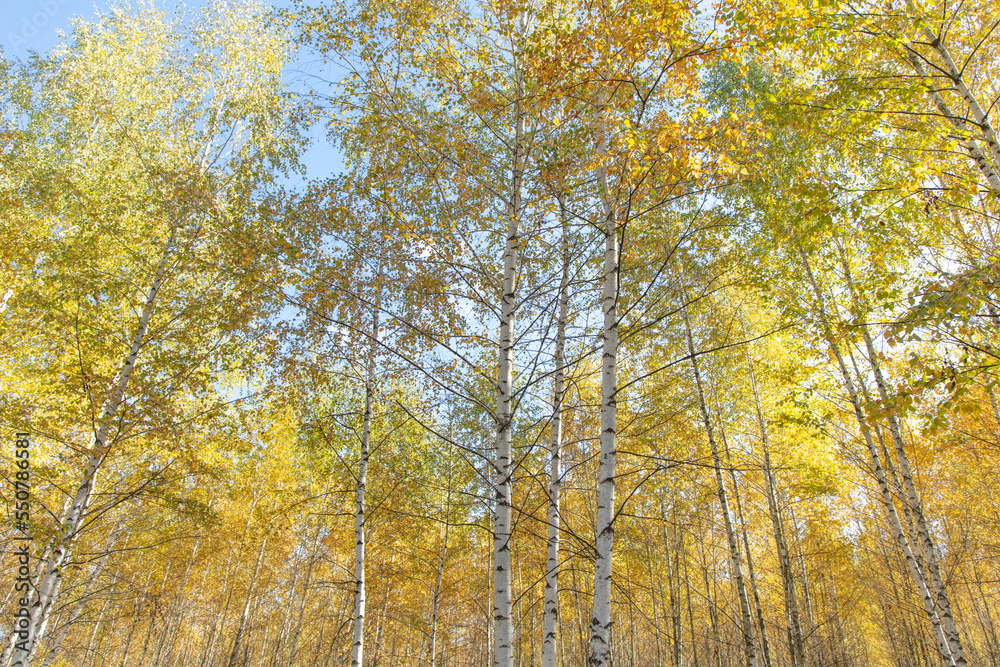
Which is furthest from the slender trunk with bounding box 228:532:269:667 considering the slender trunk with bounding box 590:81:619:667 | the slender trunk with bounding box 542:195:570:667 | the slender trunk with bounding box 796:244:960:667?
the slender trunk with bounding box 796:244:960:667

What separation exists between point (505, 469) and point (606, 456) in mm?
891

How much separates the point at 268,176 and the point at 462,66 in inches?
189

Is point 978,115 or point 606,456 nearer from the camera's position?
point 606,456

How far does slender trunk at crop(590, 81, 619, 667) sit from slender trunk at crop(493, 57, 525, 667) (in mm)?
640

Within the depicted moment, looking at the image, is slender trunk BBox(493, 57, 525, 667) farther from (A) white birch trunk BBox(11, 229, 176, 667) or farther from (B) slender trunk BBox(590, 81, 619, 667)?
(A) white birch trunk BBox(11, 229, 176, 667)

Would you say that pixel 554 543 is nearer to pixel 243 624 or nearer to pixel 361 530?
pixel 361 530

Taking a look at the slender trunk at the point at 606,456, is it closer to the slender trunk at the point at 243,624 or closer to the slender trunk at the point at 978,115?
the slender trunk at the point at 978,115

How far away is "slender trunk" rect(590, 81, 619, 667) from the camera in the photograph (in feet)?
11.1

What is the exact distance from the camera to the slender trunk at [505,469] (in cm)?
380

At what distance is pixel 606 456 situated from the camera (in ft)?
12.1

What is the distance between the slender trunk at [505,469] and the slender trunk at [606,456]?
640mm

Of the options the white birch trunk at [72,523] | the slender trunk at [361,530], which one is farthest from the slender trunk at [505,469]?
the white birch trunk at [72,523]

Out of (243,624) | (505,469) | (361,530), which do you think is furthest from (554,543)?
(243,624)

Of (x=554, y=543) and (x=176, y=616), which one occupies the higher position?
(x=554, y=543)
